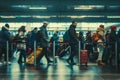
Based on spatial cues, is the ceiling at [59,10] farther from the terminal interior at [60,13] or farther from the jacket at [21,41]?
the jacket at [21,41]

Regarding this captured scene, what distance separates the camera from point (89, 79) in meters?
11.1

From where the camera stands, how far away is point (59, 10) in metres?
34.8

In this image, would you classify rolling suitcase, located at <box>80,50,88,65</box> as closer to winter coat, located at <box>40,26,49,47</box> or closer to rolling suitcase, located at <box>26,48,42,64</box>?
winter coat, located at <box>40,26,49,47</box>

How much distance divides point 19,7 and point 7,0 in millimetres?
1336

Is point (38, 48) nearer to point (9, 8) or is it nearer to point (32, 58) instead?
point (32, 58)

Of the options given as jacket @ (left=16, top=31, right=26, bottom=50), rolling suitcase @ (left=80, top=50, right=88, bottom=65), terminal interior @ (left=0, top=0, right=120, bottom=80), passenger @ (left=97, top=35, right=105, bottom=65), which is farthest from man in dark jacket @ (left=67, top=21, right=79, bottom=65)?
terminal interior @ (left=0, top=0, right=120, bottom=80)

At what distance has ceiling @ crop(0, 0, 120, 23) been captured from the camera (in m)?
33.2

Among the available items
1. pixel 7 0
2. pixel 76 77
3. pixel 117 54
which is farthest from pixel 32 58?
pixel 7 0

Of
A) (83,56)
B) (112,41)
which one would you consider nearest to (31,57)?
(83,56)

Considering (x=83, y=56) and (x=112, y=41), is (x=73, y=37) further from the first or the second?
(x=112, y=41)

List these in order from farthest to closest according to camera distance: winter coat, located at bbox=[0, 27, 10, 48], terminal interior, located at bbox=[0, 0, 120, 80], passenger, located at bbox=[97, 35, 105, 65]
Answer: terminal interior, located at bbox=[0, 0, 120, 80] → passenger, located at bbox=[97, 35, 105, 65] → winter coat, located at bbox=[0, 27, 10, 48]

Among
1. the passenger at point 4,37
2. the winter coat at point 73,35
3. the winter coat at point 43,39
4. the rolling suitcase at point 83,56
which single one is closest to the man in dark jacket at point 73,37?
the winter coat at point 73,35

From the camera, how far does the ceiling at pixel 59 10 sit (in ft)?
109

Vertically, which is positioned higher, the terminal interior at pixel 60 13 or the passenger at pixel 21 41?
the terminal interior at pixel 60 13
